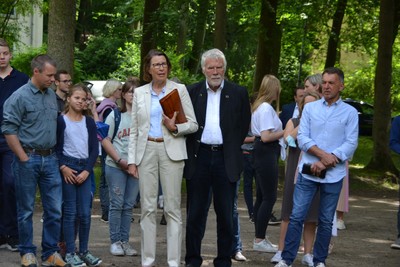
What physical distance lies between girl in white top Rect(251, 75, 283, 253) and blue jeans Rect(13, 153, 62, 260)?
9.62 feet

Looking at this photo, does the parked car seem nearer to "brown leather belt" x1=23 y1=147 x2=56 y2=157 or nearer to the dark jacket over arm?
the dark jacket over arm

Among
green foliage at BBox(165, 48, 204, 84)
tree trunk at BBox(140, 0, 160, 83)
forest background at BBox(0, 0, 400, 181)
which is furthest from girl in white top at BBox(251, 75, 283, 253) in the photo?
green foliage at BBox(165, 48, 204, 84)

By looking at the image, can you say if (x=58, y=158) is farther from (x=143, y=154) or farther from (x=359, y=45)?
(x=359, y=45)

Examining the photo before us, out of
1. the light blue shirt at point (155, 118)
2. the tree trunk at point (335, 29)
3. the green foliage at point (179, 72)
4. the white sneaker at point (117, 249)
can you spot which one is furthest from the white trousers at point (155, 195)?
the green foliage at point (179, 72)

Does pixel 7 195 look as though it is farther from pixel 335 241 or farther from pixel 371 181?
pixel 371 181

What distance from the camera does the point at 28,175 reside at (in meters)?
9.52

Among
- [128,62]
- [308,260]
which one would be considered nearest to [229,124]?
[308,260]

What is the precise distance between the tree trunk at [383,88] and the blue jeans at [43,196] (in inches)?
599

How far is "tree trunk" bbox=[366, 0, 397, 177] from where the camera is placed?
2361 cm

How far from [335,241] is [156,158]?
4.22 m

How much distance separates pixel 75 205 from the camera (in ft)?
32.6

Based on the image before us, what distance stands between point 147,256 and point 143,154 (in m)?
1.04

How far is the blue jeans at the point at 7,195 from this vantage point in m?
10.6

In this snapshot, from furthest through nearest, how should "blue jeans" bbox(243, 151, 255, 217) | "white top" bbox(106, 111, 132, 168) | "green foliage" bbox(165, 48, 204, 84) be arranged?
"green foliage" bbox(165, 48, 204, 84)
"blue jeans" bbox(243, 151, 255, 217)
"white top" bbox(106, 111, 132, 168)
